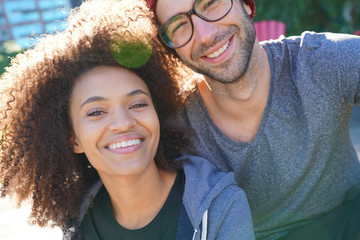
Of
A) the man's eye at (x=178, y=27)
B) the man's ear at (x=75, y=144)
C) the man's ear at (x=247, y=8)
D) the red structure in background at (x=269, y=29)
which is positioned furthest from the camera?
the red structure in background at (x=269, y=29)

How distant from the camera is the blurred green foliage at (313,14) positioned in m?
8.03

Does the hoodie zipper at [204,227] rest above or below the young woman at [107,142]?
below

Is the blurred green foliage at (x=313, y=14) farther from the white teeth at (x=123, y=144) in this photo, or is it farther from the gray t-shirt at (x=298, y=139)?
the white teeth at (x=123, y=144)

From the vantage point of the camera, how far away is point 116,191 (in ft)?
8.32

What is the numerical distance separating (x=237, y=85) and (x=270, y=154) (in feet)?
1.50

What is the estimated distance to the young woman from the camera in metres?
2.29

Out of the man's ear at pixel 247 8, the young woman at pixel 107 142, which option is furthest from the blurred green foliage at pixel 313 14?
the young woman at pixel 107 142

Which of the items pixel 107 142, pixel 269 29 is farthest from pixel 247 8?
pixel 269 29

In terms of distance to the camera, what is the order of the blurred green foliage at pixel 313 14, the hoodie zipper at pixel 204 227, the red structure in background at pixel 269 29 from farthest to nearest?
the blurred green foliage at pixel 313 14 → the red structure in background at pixel 269 29 → the hoodie zipper at pixel 204 227

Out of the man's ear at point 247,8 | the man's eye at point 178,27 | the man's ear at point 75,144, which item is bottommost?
the man's ear at point 75,144

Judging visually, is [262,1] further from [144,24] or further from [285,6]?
[144,24]

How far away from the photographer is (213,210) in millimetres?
2242

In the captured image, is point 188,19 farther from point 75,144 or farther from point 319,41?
point 75,144

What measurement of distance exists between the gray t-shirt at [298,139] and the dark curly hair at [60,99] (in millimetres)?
328
